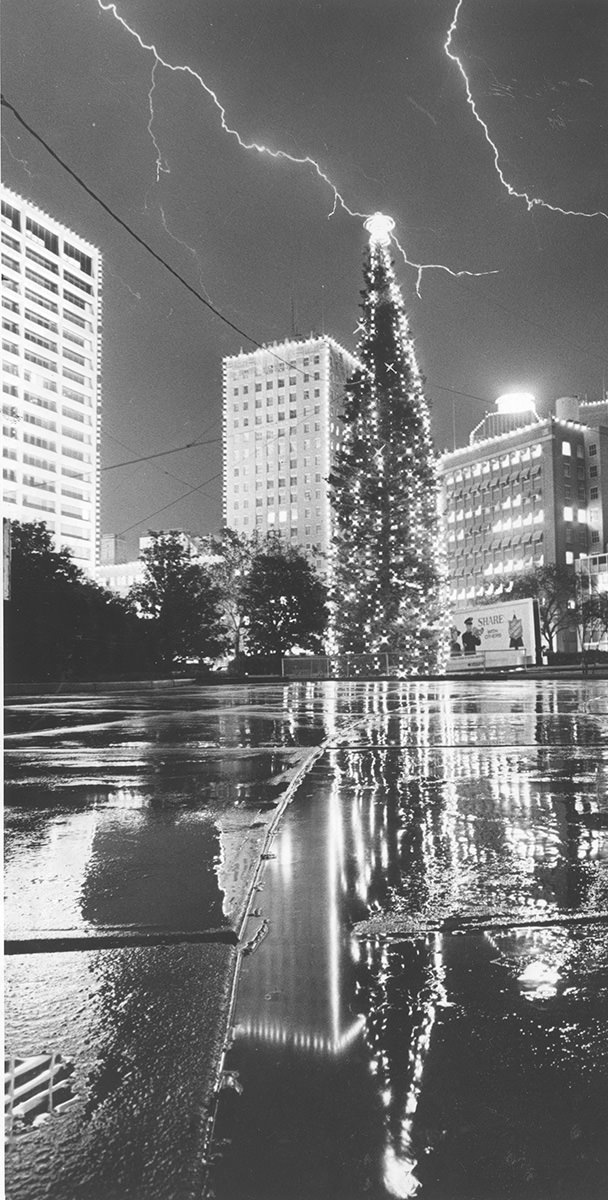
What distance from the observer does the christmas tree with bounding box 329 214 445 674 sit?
3378 centimetres

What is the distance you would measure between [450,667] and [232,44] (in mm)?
31850

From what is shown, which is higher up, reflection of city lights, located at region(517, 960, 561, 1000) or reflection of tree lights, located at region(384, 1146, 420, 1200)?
reflection of city lights, located at region(517, 960, 561, 1000)

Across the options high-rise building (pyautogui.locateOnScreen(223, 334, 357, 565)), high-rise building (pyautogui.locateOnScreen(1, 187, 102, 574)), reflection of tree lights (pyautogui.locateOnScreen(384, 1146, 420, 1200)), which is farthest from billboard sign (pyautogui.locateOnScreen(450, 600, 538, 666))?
high-rise building (pyautogui.locateOnScreen(223, 334, 357, 565))

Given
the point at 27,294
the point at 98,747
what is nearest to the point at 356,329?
the point at 98,747

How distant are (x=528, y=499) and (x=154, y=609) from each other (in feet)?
272

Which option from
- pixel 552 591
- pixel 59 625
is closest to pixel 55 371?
pixel 552 591

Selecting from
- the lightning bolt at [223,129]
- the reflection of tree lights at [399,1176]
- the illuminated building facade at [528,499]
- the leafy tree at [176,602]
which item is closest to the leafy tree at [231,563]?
the leafy tree at [176,602]

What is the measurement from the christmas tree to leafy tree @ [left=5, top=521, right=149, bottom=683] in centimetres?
963

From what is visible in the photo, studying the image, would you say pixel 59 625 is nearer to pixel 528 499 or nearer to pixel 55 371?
pixel 528 499

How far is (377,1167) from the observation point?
1.10m

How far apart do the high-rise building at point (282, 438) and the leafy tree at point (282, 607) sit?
88416 millimetres

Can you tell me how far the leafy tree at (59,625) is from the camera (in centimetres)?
2700

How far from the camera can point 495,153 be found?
1062cm

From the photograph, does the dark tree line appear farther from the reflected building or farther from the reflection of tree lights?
the reflection of tree lights
